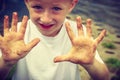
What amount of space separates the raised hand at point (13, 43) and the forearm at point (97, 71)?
Result: 24 centimetres

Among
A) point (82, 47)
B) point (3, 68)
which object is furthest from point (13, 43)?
point (82, 47)

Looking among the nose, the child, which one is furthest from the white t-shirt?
the nose

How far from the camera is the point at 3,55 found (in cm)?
98

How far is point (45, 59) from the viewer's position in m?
1.12

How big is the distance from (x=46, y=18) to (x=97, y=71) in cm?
28

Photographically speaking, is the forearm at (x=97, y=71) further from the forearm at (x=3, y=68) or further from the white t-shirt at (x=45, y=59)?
the forearm at (x=3, y=68)

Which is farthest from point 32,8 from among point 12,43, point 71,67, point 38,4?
point 71,67

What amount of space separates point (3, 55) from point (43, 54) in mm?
191

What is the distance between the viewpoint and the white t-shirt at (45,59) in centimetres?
110

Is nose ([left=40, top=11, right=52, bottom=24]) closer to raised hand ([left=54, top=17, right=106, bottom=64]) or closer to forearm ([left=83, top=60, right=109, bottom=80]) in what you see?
raised hand ([left=54, top=17, right=106, bottom=64])

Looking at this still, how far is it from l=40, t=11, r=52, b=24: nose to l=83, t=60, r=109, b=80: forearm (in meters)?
0.22

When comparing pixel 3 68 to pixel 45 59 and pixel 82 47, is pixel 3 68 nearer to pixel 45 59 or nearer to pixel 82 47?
pixel 45 59

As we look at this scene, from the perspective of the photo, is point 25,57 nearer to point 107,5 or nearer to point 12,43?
point 12,43

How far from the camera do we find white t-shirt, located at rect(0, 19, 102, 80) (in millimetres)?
1101
